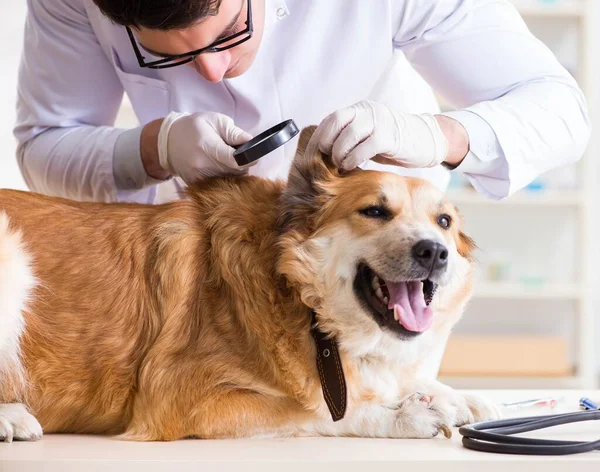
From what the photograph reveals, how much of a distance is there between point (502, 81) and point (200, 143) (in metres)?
0.67

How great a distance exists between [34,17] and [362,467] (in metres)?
1.34

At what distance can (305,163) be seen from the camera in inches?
55.2

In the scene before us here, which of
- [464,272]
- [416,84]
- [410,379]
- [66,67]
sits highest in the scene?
[66,67]

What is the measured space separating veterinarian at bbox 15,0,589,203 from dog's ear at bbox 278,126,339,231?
0.03 meters

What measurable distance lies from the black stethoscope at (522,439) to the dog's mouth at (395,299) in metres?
0.21

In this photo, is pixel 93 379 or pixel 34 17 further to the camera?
pixel 34 17

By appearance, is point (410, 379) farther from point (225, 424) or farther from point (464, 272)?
point (225, 424)

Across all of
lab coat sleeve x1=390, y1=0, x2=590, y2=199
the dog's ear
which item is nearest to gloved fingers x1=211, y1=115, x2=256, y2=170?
the dog's ear

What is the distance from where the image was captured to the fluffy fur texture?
1250mm

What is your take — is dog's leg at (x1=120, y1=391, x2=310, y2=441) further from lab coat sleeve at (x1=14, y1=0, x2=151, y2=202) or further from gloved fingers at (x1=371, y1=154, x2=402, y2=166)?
lab coat sleeve at (x1=14, y1=0, x2=151, y2=202)

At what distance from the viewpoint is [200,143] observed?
1.49 metres

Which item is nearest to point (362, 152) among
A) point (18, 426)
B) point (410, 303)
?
point (410, 303)

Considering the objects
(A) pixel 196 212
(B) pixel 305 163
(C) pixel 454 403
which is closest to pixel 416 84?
(B) pixel 305 163

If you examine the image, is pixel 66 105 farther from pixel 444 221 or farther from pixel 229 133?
pixel 444 221
